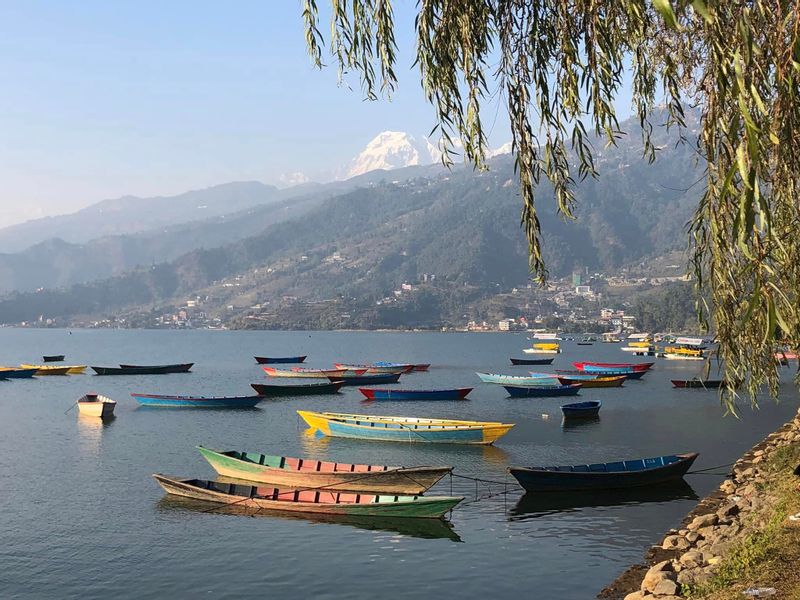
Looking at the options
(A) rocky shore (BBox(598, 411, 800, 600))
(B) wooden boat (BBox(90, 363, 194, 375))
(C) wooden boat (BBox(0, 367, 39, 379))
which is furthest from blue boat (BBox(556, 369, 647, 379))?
(C) wooden boat (BBox(0, 367, 39, 379))

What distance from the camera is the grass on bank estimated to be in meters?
14.1

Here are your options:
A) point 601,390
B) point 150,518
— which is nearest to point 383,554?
point 150,518

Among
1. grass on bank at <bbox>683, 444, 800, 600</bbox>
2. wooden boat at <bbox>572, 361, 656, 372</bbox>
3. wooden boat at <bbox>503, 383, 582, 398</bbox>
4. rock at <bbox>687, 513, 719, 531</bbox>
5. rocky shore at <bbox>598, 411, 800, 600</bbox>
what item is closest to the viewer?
grass on bank at <bbox>683, 444, 800, 600</bbox>

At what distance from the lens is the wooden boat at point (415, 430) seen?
152 feet

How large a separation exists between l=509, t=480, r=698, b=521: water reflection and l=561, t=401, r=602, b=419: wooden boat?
23.9 metres

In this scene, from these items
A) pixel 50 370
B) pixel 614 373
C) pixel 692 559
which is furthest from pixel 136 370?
pixel 692 559

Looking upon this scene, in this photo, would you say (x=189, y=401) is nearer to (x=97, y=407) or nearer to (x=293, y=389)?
(x=97, y=407)

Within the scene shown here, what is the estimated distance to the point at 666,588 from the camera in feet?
56.0

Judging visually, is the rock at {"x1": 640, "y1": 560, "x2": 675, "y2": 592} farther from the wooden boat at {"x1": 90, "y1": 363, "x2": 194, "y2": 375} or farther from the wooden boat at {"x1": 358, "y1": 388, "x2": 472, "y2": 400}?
the wooden boat at {"x1": 90, "y1": 363, "x2": 194, "y2": 375}

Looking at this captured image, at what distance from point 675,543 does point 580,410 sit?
1401 inches

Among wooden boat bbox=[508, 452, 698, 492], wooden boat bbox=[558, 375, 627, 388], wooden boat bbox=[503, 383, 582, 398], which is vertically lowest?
wooden boat bbox=[558, 375, 627, 388]

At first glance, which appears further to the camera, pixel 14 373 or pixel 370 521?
pixel 14 373

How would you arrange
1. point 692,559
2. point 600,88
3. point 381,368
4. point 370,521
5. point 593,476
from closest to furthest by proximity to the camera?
point 600,88, point 692,559, point 370,521, point 593,476, point 381,368

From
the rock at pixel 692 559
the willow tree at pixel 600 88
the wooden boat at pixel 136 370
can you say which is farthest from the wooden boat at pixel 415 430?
the wooden boat at pixel 136 370
